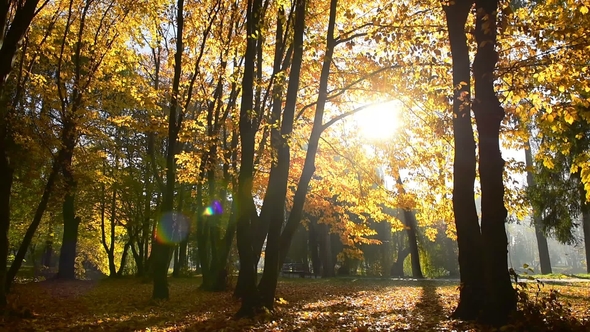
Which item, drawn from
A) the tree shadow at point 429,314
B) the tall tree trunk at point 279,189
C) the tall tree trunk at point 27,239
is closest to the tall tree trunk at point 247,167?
the tall tree trunk at point 279,189

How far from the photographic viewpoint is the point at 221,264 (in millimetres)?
16312

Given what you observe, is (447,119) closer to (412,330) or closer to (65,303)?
(412,330)

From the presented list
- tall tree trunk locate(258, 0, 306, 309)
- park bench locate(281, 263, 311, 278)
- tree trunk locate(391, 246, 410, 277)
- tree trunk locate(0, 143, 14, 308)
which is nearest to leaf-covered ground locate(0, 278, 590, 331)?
tall tree trunk locate(258, 0, 306, 309)

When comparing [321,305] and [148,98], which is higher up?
[148,98]

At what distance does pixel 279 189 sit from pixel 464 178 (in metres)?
3.62

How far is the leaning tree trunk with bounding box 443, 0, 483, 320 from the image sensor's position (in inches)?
308

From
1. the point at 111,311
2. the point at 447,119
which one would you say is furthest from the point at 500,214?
the point at 111,311

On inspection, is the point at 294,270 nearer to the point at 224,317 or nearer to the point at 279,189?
the point at 224,317

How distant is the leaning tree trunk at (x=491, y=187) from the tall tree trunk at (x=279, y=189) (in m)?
3.64

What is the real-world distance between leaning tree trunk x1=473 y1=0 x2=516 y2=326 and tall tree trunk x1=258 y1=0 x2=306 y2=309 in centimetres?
364

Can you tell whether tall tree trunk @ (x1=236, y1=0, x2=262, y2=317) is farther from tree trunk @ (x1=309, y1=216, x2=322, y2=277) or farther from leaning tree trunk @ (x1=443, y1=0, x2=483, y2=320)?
tree trunk @ (x1=309, y1=216, x2=322, y2=277)

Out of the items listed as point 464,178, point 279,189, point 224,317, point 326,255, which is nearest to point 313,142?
point 279,189

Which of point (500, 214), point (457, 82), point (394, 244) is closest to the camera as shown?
point (500, 214)

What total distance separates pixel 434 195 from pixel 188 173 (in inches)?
332
